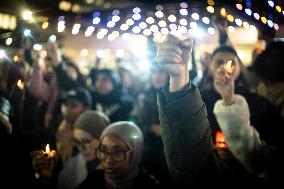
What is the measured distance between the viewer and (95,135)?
448 cm

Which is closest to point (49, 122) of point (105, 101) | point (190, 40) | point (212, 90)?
point (105, 101)

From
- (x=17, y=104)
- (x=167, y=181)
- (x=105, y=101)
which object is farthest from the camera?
(x=105, y=101)

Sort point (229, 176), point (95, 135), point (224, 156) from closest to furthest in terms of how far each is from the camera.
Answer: point (229, 176), point (224, 156), point (95, 135)

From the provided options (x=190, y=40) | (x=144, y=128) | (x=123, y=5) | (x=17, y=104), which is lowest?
(x=144, y=128)

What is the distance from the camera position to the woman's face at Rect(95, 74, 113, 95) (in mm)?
5785

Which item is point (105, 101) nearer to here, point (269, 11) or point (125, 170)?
point (125, 170)

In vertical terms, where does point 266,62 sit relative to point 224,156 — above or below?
above

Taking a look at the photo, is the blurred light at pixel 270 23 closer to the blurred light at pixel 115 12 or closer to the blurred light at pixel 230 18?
the blurred light at pixel 230 18

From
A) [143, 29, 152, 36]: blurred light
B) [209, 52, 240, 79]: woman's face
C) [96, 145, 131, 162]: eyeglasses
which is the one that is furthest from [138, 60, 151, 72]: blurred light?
[143, 29, 152, 36]: blurred light

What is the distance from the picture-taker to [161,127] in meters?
2.58

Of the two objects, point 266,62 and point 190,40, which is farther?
point 266,62

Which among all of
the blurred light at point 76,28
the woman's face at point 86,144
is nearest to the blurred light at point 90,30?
the blurred light at point 76,28

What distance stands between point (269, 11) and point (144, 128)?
9.90 feet

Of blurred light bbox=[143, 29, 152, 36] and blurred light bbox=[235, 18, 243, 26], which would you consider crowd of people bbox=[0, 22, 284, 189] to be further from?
blurred light bbox=[235, 18, 243, 26]
